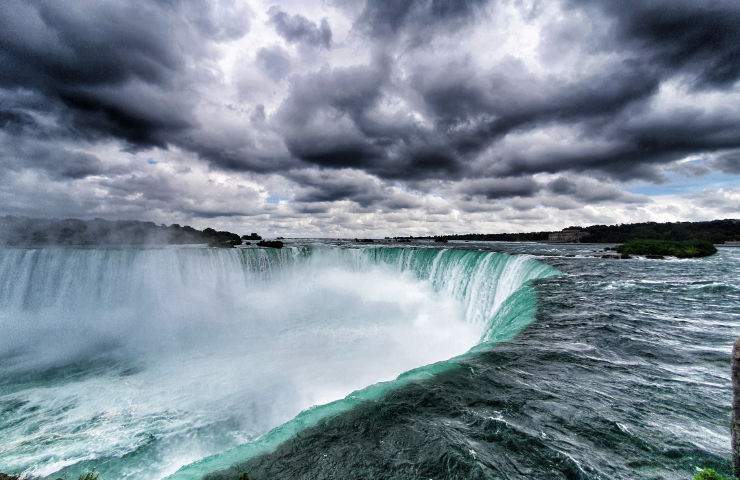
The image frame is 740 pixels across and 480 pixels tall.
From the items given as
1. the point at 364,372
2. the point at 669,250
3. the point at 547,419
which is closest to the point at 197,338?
the point at 364,372

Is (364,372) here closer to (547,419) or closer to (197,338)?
(547,419)

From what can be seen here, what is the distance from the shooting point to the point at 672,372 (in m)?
5.64

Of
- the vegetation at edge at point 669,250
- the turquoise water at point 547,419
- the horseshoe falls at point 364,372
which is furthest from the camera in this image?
the vegetation at edge at point 669,250

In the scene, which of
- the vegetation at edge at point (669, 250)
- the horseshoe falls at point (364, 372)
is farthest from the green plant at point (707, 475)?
the vegetation at edge at point (669, 250)

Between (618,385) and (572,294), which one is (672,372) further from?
(572,294)

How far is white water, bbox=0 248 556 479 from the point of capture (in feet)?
25.4

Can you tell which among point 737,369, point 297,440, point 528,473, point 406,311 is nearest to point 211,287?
point 406,311

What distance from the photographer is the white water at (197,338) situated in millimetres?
7746

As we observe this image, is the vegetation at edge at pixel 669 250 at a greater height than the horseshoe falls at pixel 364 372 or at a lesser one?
greater

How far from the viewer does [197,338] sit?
58.3ft

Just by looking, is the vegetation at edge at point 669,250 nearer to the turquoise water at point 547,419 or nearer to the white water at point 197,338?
the white water at point 197,338

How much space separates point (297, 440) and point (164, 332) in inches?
755

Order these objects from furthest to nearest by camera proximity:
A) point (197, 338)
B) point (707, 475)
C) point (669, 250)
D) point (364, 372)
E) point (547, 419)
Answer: point (669, 250), point (197, 338), point (364, 372), point (547, 419), point (707, 475)

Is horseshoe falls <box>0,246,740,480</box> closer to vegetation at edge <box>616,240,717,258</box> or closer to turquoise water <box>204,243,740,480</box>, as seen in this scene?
turquoise water <box>204,243,740,480</box>
